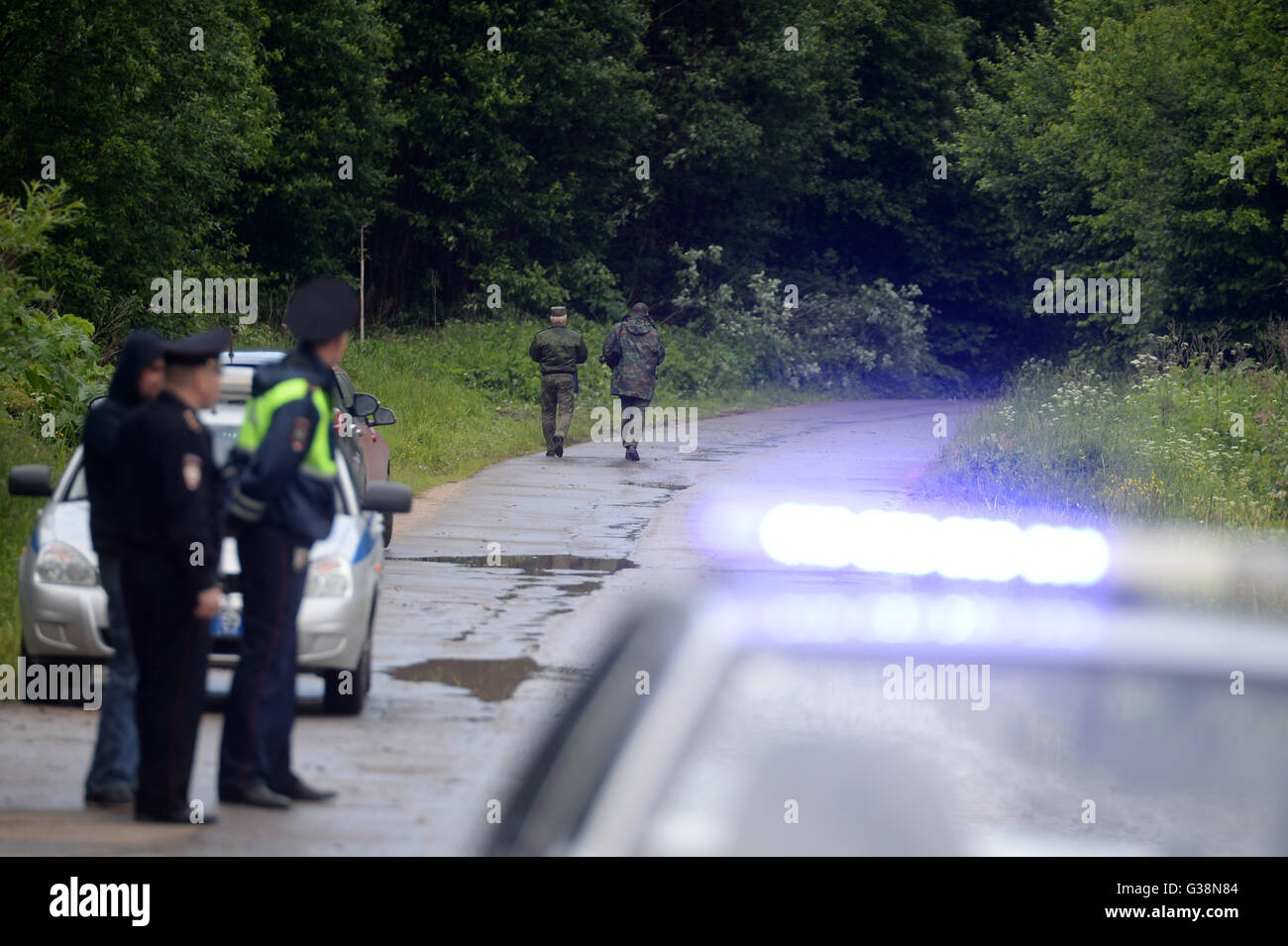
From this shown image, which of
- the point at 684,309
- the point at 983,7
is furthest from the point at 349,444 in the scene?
the point at 983,7

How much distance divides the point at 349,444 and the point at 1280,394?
12.1m

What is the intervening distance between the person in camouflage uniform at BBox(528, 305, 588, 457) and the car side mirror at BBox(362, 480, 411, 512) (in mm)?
13953

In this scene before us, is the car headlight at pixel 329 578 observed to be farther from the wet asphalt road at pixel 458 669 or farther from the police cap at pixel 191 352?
the police cap at pixel 191 352

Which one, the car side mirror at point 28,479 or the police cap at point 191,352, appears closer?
the police cap at point 191,352

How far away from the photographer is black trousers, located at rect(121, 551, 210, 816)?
6246 millimetres

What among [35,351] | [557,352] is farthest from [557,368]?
[35,351]

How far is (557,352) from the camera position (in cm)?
2250

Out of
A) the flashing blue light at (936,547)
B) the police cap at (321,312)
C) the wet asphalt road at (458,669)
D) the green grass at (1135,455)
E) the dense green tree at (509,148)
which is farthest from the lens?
the dense green tree at (509,148)

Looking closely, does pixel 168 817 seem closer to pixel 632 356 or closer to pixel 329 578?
pixel 329 578

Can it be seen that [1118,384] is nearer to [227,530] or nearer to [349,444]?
[349,444]

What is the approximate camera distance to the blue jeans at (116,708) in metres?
6.60

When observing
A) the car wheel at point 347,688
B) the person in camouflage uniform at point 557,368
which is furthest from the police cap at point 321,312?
the person in camouflage uniform at point 557,368

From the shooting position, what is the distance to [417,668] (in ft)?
31.4

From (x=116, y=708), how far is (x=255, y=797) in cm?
61
